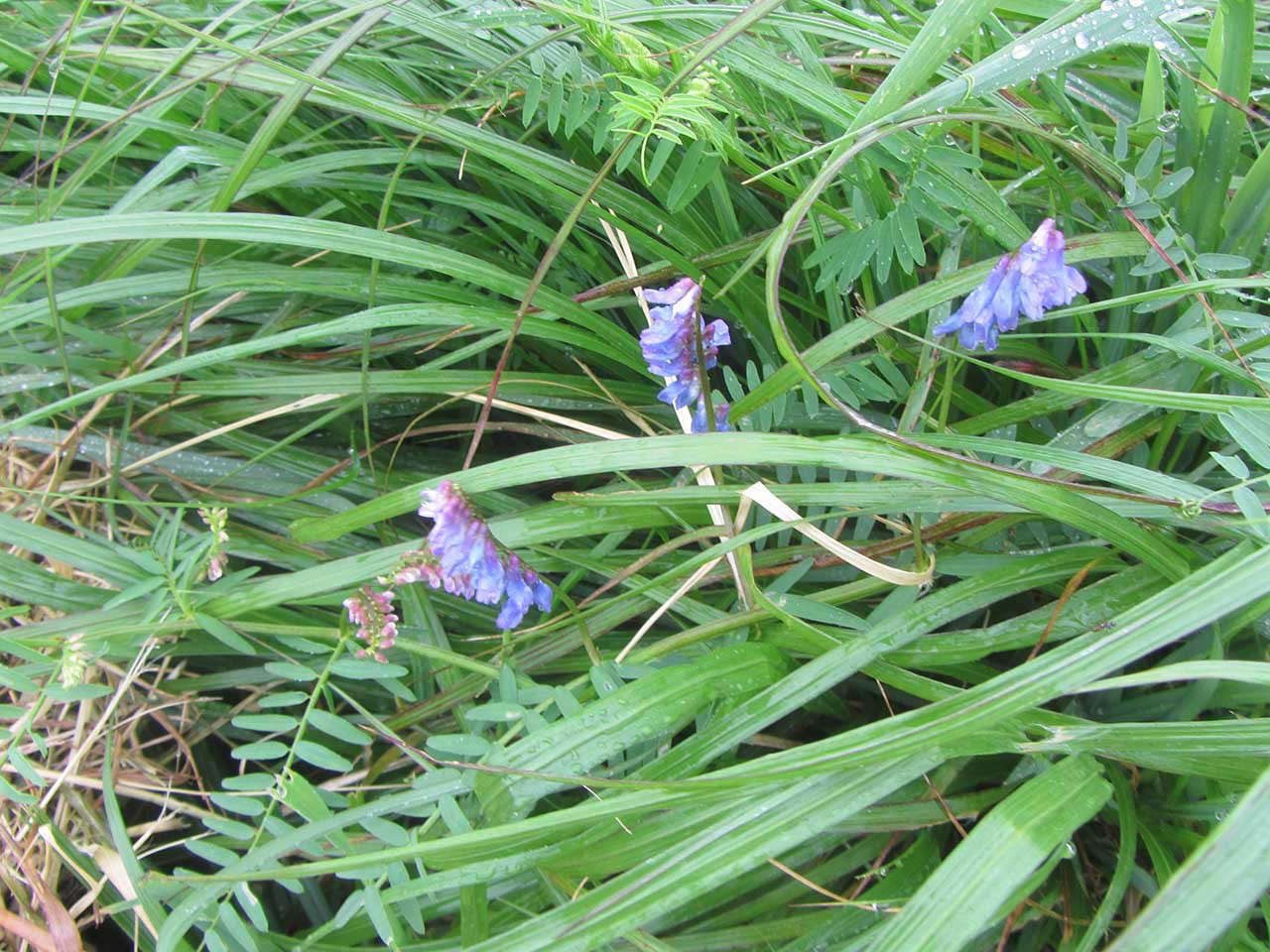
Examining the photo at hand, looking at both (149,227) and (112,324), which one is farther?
(112,324)

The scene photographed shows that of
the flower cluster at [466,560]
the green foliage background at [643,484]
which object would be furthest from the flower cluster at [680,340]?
the flower cluster at [466,560]

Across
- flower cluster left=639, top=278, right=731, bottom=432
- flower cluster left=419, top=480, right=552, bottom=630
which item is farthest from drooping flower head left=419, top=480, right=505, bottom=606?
flower cluster left=639, top=278, right=731, bottom=432

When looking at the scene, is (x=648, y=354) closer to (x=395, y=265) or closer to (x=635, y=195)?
(x=635, y=195)

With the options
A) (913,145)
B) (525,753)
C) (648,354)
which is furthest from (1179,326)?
A: (525,753)

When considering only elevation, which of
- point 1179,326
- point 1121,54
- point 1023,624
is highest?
point 1121,54

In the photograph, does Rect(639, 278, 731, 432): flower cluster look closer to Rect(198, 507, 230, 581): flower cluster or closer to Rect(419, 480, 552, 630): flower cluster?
Rect(419, 480, 552, 630): flower cluster

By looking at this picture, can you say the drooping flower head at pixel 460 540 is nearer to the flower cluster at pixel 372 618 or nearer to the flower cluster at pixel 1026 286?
the flower cluster at pixel 372 618
